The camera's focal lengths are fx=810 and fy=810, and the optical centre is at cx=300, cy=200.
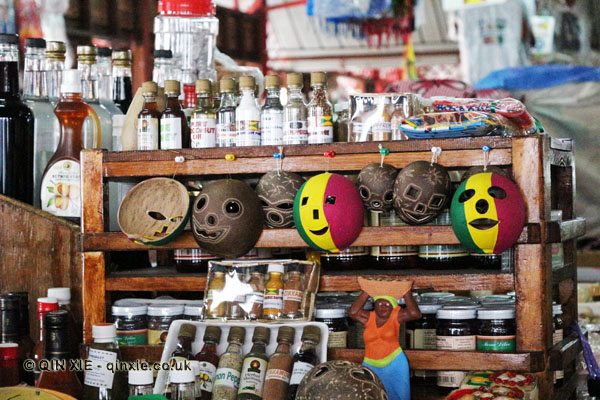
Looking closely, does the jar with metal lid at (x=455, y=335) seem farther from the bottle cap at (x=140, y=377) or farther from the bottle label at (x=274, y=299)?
the bottle cap at (x=140, y=377)

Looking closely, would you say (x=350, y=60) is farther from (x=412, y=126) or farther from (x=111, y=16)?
(x=412, y=126)

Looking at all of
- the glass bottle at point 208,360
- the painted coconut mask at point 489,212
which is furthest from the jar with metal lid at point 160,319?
the painted coconut mask at point 489,212

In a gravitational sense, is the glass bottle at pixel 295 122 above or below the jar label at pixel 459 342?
above

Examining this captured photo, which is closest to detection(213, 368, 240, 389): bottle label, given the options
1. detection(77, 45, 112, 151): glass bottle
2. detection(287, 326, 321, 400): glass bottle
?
detection(287, 326, 321, 400): glass bottle

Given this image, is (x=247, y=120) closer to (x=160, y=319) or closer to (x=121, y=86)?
(x=160, y=319)

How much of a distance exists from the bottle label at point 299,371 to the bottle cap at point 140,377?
11.2 inches

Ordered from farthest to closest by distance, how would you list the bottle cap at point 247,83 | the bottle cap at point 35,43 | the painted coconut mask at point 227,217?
1. the bottle cap at point 35,43
2. the bottle cap at point 247,83
3. the painted coconut mask at point 227,217

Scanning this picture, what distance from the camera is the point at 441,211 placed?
5.69 feet

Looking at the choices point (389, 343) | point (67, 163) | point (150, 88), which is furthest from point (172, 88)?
point (389, 343)

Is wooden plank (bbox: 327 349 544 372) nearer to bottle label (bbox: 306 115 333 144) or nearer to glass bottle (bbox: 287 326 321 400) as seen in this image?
glass bottle (bbox: 287 326 321 400)

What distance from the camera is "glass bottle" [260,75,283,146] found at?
184cm

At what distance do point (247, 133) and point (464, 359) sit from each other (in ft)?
2.25

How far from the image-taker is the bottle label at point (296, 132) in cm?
182

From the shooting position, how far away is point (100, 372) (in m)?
1.64
